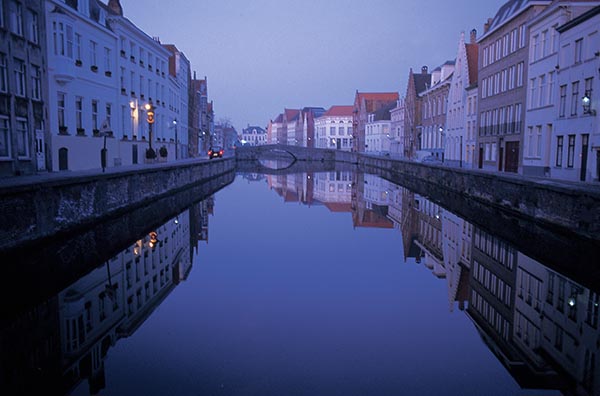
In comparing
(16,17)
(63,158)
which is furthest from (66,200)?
(63,158)

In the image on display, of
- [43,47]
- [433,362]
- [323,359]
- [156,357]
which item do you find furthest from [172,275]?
[43,47]

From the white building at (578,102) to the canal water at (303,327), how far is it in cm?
1115

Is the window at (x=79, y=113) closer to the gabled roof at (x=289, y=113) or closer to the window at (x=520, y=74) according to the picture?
the window at (x=520, y=74)

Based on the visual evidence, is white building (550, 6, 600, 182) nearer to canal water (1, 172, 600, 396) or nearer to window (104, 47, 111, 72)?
canal water (1, 172, 600, 396)

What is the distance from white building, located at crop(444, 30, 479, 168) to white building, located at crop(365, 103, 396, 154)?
27665mm

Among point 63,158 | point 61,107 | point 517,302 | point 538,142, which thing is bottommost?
point 517,302

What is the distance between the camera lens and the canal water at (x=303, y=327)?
529 centimetres

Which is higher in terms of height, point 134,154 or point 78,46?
point 78,46

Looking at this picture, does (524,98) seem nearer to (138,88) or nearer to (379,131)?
(138,88)

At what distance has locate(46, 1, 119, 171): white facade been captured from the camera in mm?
22188

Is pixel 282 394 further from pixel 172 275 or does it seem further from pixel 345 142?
pixel 345 142

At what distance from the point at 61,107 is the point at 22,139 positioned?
439 cm

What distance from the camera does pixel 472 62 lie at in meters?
41.7

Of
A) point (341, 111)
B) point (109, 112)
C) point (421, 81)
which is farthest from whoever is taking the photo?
point (341, 111)
